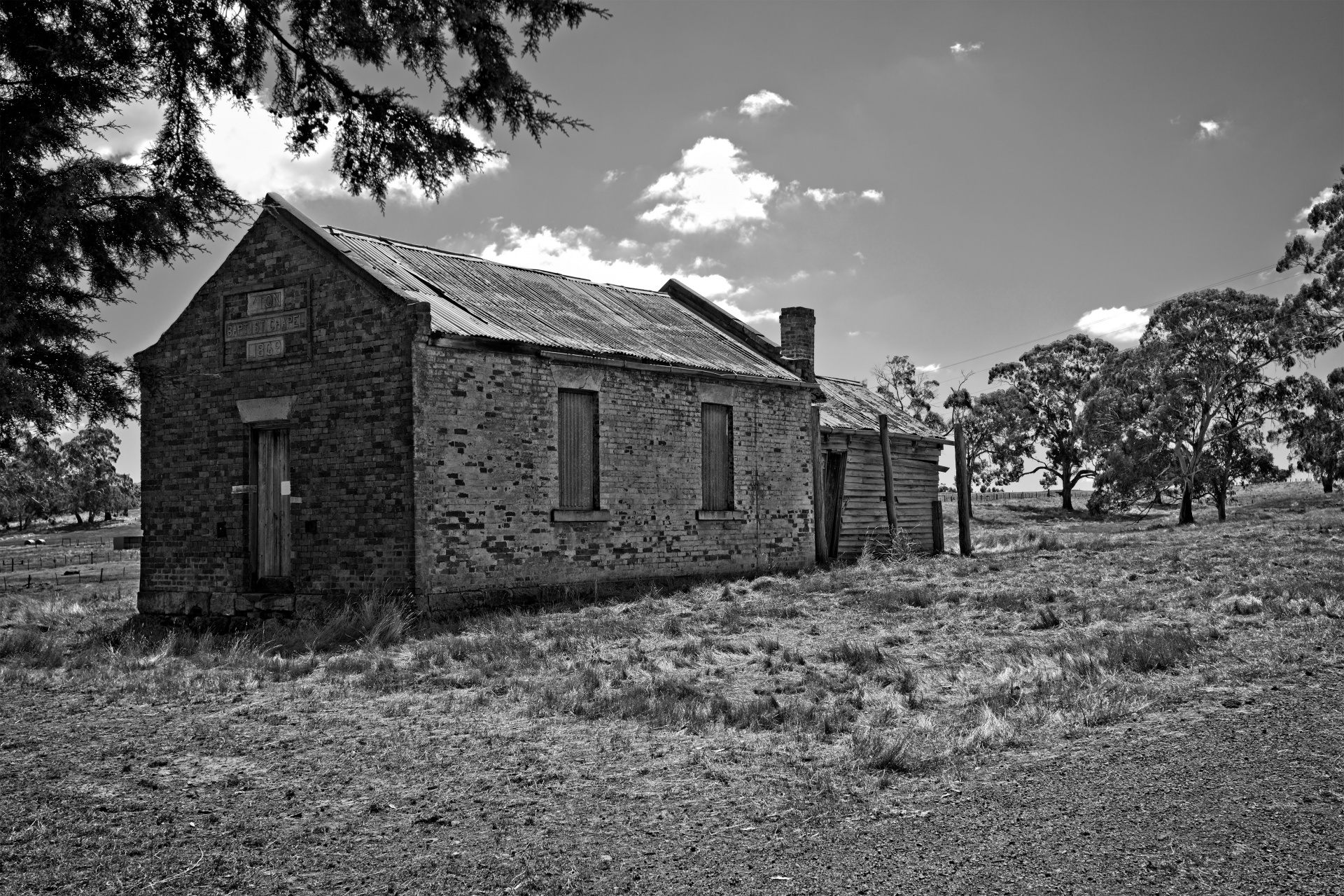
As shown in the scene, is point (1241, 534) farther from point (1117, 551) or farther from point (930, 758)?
point (930, 758)

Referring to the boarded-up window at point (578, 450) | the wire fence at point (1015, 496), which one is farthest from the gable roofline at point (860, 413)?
the wire fence at point (1015, 496)

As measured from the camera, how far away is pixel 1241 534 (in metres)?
24.2

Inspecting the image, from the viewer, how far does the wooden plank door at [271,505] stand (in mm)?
14578

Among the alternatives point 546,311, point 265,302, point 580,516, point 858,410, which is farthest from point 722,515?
point 265,302

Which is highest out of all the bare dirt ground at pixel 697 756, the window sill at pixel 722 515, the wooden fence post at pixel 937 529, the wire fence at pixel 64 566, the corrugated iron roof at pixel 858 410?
the corrugated iron roof at pixel 858 410

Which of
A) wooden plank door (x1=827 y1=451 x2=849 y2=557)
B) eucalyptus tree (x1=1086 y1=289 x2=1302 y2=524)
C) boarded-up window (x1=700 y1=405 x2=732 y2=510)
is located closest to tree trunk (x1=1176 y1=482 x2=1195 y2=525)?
eucalyptus tree (x1=1086 y1=289 x2=1302 y2=524)

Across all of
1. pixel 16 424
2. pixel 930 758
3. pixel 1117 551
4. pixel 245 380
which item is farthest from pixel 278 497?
pixel 1117 551

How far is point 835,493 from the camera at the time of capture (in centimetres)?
2162

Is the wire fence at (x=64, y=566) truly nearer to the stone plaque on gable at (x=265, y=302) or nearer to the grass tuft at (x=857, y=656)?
the stone plaque on gable at (x=265, y=302)

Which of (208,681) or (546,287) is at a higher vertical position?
(546,287)

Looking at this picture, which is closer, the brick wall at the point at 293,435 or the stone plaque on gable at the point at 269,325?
the brick wall at the point at 293,435

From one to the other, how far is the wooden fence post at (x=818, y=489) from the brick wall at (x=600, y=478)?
0.81 ft

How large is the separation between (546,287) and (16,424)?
930cm

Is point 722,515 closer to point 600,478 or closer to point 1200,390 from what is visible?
point 600,478
